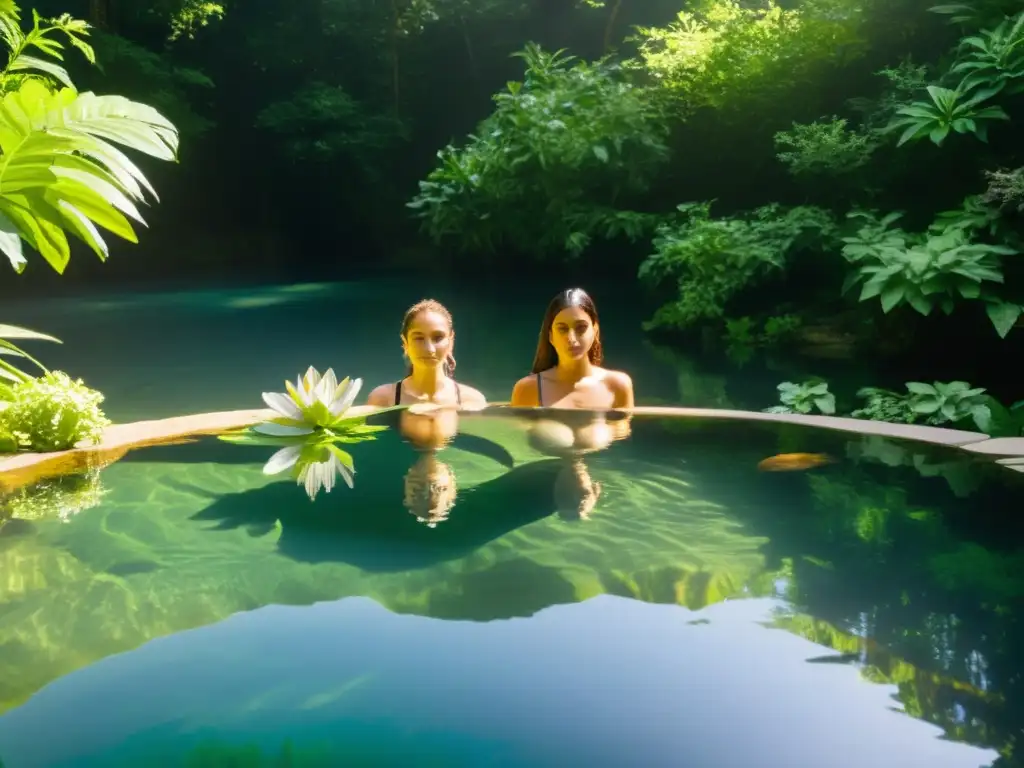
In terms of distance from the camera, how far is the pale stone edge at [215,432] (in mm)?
3537

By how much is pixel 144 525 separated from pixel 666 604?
5.14 feet

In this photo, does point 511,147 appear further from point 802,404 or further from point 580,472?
point 580,472

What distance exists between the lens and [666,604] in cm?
238

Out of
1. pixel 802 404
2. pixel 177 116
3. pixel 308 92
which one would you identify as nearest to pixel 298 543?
pixel 802 404

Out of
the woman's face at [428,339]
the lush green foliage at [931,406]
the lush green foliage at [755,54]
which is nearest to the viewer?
the woman's face at [428,339]

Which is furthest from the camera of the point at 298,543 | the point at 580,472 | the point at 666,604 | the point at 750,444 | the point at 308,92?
the point at 308,92

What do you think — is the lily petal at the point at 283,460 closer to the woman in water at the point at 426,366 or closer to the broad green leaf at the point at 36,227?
the woman in water at the point at 426,366

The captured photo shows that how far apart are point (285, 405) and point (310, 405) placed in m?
0.11

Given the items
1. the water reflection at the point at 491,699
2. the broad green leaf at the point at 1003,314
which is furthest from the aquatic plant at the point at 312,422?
the broad green leaf at the point at 1003,314

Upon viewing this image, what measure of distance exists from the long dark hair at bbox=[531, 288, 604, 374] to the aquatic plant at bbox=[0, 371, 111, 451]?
7.03 ft

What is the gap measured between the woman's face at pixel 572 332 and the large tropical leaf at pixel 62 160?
6.20 ft

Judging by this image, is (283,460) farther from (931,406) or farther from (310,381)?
(931,406)

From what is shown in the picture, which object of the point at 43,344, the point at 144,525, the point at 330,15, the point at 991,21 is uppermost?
the point at 330,15

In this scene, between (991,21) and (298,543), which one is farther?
(991,21)
